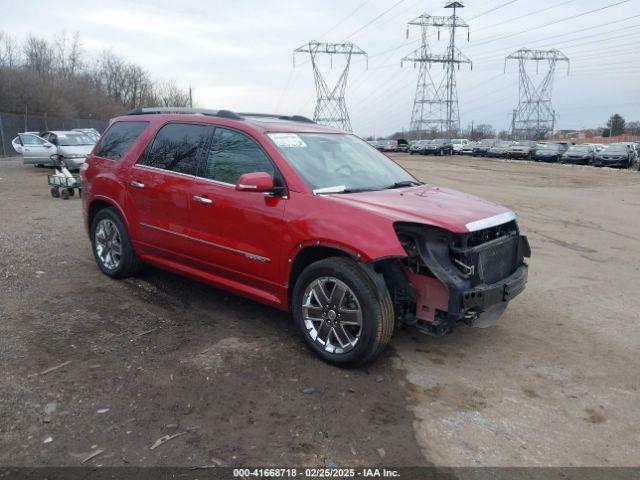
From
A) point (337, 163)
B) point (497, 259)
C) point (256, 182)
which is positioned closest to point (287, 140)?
point (337, 163)

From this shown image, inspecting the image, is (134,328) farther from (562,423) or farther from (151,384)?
(562,423)

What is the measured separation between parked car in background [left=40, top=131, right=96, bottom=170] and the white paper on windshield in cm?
1468

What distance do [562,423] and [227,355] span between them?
2.37m

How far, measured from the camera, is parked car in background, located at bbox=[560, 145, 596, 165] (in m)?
36.3

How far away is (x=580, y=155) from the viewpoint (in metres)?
36.7

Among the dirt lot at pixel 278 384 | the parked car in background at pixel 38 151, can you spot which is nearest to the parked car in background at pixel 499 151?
the parked car in background at pixel 38 151

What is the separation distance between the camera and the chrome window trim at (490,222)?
3.74 m

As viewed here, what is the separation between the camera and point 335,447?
300 centimetres

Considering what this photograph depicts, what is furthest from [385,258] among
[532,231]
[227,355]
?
[532,231]

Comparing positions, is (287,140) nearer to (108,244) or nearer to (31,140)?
(108,244)

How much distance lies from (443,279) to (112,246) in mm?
3835

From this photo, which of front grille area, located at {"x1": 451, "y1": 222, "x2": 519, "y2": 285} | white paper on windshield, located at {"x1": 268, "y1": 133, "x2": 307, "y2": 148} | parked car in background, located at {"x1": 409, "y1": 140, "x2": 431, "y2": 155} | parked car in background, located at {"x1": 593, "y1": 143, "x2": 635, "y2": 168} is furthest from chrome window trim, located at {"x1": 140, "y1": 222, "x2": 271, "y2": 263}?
parked car in background, located at {"x1": 409, "y1": 140, "x2": 431, "y2": 155}

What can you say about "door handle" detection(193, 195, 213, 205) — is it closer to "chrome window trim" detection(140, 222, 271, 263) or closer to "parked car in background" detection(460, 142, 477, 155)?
"chrome window trim" detection(140, 222, 271, 263)

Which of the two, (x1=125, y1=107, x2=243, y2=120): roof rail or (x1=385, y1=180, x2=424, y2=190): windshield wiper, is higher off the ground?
(x1=125, y1=107, x2=243, y2=120): roof rail
